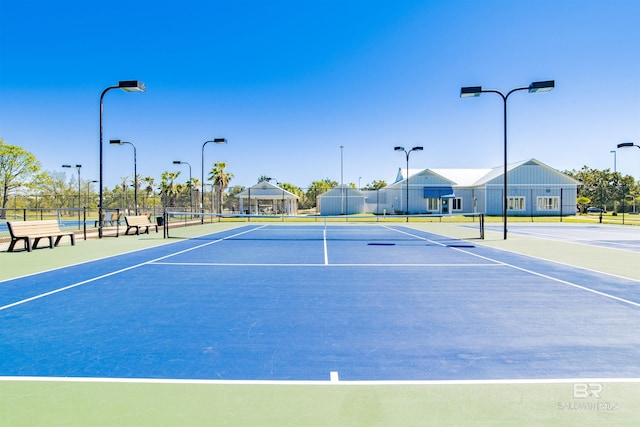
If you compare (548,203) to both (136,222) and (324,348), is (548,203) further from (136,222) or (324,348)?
(324,348)

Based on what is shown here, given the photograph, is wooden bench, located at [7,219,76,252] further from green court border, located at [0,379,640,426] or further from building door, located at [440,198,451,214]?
building door, located at [440,198,451,214]

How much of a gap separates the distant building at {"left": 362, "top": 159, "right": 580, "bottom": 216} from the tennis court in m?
41.5

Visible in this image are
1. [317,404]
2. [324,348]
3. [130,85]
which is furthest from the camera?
[130,85]

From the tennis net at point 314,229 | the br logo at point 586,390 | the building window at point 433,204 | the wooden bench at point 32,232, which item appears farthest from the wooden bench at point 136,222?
the building window at point 433,204

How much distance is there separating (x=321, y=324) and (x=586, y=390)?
2.87m

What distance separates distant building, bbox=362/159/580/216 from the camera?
4794 centimetres

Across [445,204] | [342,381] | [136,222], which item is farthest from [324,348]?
[445,204]

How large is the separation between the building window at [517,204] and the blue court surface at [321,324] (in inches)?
1679

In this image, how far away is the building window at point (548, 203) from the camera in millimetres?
48156

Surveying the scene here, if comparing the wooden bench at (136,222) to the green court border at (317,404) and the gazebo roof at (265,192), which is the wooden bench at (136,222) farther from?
the green court border at (317,404)

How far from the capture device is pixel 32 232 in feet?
44.1

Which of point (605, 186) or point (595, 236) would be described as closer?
point (595, 236)
